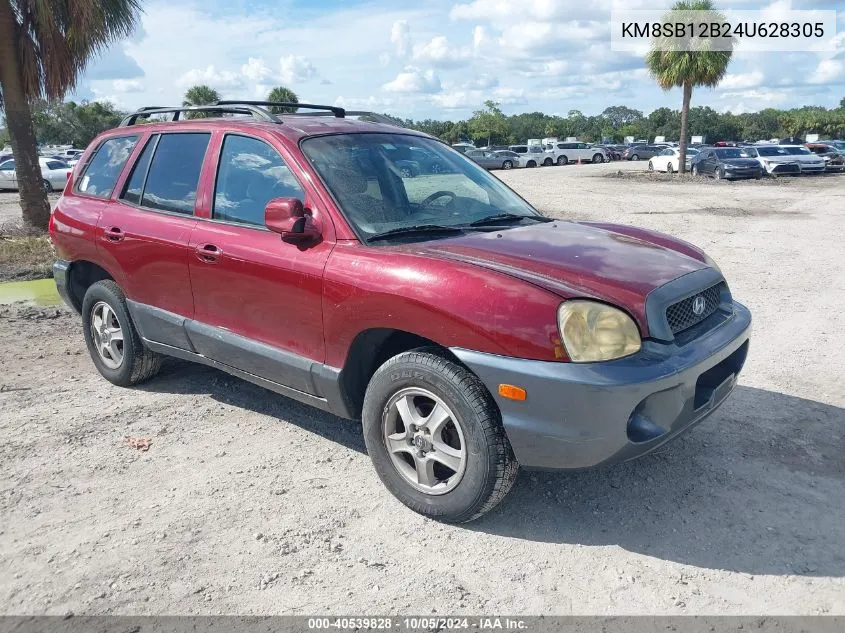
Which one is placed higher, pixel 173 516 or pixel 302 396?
pixel 302 396

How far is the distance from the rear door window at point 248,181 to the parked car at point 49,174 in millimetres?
23231

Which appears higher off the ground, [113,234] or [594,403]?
[113,234]

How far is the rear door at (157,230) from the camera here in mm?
4340

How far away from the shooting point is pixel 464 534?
3293 mm

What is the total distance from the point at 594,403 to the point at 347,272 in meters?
1.33

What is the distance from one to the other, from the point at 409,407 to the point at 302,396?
765mm

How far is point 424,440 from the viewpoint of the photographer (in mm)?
3297

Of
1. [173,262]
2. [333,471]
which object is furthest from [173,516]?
[173,262]

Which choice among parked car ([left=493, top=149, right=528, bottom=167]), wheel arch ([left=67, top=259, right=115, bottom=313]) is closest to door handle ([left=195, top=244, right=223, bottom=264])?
wheel arch ([left=67, top=259, right=115, bottom=313])

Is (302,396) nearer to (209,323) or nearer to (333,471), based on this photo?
(333,471)

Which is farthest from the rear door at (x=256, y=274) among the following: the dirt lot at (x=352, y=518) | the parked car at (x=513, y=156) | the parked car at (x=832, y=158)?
the parked car at (x=513, y=156)

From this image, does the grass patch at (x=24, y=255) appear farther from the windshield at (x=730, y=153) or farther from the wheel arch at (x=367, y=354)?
the windshield at (x=730, y=153)

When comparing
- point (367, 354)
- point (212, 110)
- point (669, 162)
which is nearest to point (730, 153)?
point (669, 162)

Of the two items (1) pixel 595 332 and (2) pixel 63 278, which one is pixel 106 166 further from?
(1) pixel 595 332
